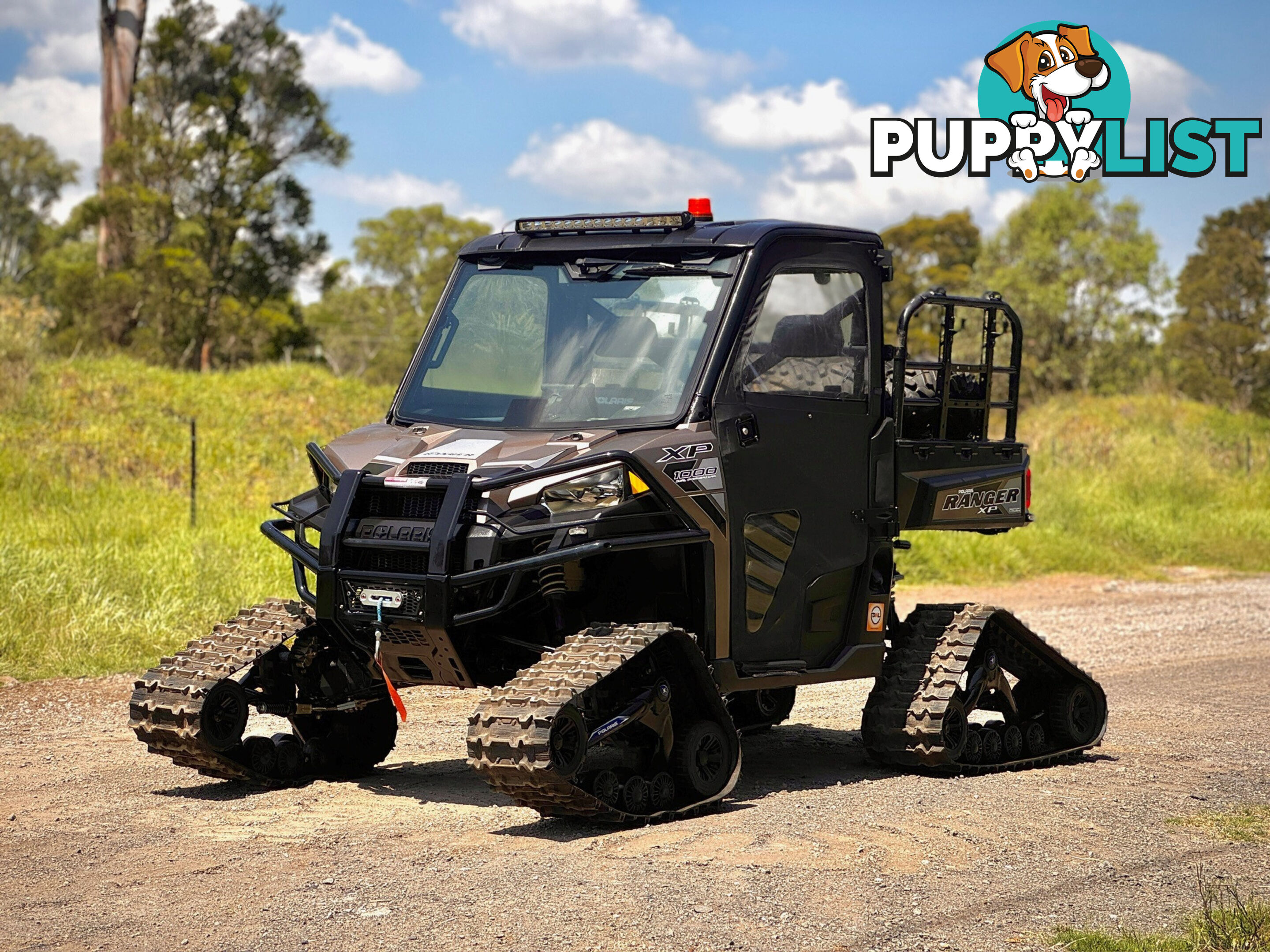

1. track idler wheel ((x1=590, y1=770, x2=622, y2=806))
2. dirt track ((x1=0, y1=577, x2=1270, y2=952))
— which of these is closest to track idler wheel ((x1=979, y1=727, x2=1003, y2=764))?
dirt track ((x1=0, y1=577, x2=1270, y2=952))

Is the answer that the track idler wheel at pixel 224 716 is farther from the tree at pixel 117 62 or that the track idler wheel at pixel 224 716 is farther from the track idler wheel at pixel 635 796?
the tree at pixel 117 62

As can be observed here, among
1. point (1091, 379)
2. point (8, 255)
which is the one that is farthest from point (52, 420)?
point (8, 255)

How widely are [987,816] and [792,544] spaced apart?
5.35 ft

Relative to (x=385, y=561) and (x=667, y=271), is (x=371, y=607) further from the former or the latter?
(x=667, y=271)

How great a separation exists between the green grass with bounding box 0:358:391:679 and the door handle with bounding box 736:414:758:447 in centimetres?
633

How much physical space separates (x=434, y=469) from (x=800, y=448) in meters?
1.93

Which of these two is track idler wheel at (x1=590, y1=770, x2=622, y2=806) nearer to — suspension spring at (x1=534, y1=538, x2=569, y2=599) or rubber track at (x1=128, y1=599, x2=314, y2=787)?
suspension spring at (x1=534, y1=538, x2=569, y2=599)

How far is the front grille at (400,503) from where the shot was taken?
675 cm

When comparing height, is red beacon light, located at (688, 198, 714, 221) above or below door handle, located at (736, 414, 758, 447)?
above

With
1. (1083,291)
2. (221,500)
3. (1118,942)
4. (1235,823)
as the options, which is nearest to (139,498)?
(221,500)

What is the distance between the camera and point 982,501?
29.4 feet

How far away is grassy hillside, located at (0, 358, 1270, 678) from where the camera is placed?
1243cm

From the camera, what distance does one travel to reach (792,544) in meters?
7.67

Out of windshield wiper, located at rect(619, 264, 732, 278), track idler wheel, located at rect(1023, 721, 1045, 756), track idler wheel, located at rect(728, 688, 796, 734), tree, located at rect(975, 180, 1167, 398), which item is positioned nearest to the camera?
windshield wiper, located at rect(619, 264, 732, 278)
